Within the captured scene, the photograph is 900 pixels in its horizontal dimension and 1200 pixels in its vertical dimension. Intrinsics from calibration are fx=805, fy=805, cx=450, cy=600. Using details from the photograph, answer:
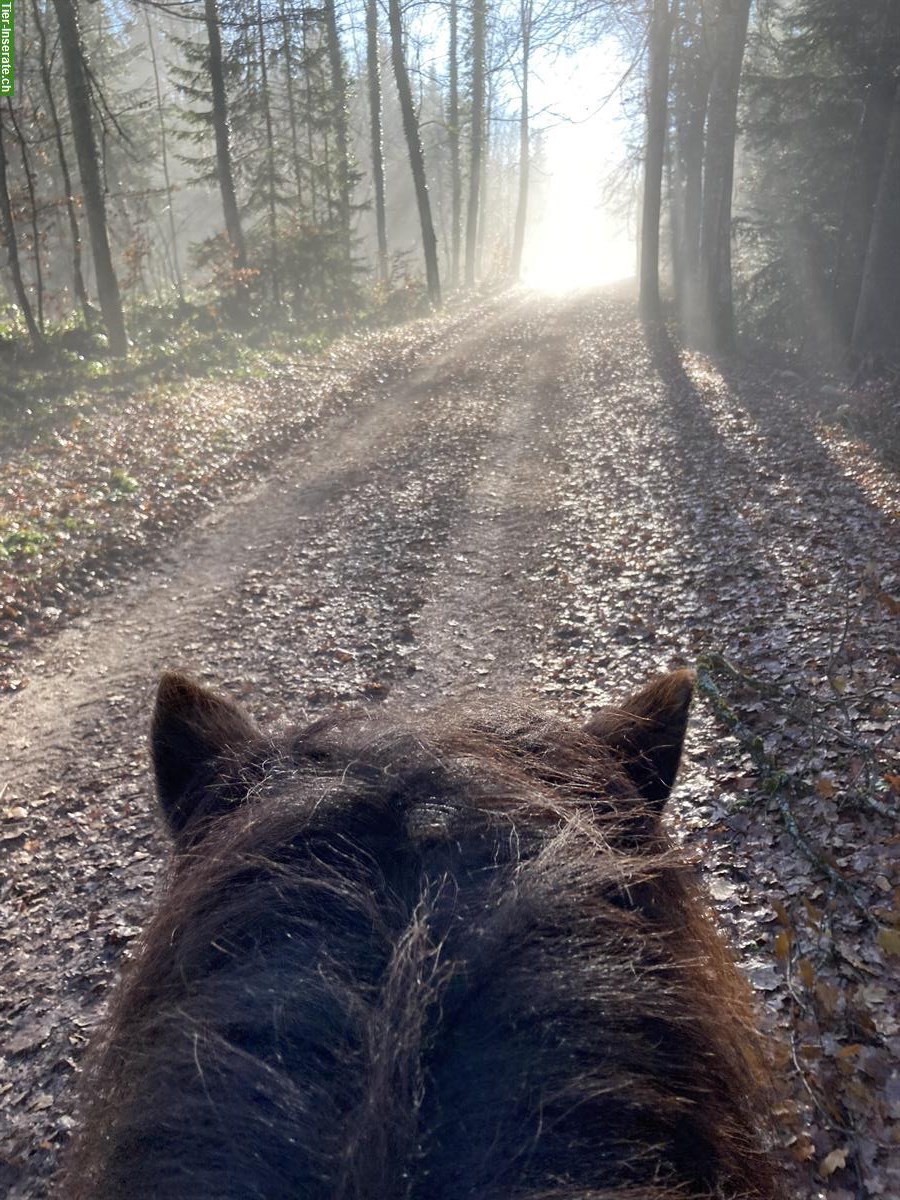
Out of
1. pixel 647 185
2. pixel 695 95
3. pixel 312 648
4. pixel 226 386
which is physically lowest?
pixel 312 648

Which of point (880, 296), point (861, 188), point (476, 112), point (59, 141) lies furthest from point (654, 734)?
point (476, 112)

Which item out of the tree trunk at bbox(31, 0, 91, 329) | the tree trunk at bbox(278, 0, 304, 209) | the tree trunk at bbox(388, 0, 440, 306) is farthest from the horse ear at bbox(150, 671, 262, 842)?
the tree trunk at bbox(388, 0, 440, 306)

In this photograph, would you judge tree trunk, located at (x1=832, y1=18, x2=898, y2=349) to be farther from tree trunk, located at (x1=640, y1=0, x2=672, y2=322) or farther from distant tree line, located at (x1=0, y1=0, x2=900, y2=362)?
tree trunk, located at (x1=640, y1=0, x2=672, y2=322)

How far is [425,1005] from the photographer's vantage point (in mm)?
1041

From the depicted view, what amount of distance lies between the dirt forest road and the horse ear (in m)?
0.69

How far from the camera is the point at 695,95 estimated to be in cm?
2378

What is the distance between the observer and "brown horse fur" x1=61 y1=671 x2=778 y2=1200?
953mm

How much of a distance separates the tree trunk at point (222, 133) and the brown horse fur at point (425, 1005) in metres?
23.5

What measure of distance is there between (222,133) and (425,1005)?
25.0 m

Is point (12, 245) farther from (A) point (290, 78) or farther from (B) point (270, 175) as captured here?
(A) point (290, 78)

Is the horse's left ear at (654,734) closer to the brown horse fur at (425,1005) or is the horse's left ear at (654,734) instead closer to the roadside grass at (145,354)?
Result: the brown horse fur at (425,1005)

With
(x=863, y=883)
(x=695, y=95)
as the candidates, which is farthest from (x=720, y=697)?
(x=695, y=95)

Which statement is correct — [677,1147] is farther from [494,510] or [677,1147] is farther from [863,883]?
[494,510]

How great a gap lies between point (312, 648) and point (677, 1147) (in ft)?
21.1
